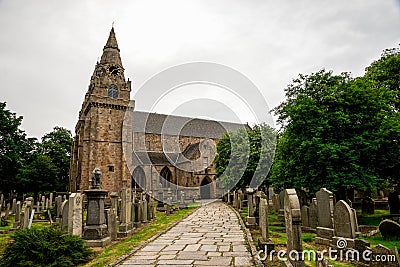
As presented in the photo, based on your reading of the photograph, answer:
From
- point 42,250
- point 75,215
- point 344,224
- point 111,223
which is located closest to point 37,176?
point 111,223

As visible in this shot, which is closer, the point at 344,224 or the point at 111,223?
the point at 344,224

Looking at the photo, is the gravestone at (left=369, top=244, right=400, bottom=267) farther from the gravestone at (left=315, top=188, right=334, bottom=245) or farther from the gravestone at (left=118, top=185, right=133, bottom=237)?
the gravestone at (left=118, top=185, right=133, bottom=237)

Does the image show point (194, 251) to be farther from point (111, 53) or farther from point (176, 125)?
point (176, 125)

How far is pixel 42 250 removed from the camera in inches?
232

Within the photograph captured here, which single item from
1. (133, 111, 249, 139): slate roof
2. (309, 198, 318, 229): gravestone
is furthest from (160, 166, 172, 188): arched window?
(309, 198, 318, 229): gravestone

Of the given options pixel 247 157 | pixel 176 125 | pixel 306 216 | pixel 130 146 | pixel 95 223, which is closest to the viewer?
pixel 95 223

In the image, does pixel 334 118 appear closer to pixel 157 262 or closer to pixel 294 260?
pixel 294 260

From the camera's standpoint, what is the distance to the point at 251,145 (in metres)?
26.8

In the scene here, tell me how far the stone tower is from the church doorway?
11.4 m

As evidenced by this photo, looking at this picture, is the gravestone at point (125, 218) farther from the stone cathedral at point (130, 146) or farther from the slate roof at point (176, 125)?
the slate roof at point (176, 125)

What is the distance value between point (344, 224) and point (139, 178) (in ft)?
109

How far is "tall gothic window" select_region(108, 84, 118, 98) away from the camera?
113 ft

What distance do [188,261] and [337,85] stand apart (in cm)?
1045

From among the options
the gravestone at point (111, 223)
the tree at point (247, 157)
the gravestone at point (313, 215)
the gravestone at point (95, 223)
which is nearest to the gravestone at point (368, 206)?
the gravestone at point (313, 215)
